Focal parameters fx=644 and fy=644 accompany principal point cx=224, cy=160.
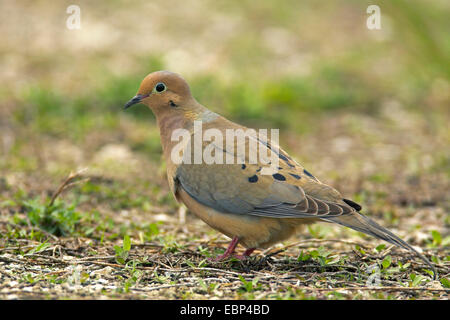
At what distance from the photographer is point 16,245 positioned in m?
4.46

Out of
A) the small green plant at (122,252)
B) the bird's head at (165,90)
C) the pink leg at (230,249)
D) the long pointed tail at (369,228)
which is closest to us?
the long pointed tail at (369,228)

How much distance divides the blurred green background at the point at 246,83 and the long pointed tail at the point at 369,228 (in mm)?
2417

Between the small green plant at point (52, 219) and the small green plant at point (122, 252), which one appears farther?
the small green plant at point (52, 219)

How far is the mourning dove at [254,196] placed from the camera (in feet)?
13.6

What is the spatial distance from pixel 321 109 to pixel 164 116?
4.59 m

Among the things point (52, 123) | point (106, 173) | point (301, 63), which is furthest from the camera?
point (301, 63)

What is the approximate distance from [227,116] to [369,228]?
14.8ft

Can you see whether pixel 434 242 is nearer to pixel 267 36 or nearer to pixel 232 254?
pixel 232 254

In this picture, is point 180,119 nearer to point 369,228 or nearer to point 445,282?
point 369,228

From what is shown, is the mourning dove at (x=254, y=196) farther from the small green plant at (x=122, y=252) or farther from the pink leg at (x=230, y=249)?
the small green plant at (x=122, y=252)

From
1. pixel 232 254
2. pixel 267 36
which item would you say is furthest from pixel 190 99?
pixel 267 36

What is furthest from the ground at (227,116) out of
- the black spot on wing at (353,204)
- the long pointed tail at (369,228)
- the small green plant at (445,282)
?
the black spot on wing at (353,204)

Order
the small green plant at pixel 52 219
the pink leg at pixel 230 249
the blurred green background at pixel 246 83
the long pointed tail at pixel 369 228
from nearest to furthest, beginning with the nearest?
the long pointed tail at pixel 369 228 < the pink leg at pixel 230 249 < the small green plant at pixel 52 219 < the blurred green background at pixel 246 83

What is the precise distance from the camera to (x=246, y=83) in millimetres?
9031
